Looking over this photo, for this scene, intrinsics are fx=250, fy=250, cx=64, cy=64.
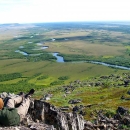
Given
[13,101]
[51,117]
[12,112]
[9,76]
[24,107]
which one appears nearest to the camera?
[12,112]

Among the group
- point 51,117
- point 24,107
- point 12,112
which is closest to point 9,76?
point 51,117

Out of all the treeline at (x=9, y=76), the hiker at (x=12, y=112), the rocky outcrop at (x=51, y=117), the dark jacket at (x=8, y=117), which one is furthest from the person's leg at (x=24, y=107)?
the treeline at (x=9, y=76)

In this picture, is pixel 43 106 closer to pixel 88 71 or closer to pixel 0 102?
pixel 0 102

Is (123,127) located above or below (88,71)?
above

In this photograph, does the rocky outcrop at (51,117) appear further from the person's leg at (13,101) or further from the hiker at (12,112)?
the person's leg at (13,101)

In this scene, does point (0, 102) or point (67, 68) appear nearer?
point (0, 102)

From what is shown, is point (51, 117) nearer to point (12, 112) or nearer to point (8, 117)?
point (12, 112)

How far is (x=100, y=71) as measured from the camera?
183 m

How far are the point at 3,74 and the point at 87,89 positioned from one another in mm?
88591

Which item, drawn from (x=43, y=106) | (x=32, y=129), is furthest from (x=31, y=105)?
(x=32, y=129)

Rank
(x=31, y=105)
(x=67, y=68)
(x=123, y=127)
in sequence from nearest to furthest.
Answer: (x=31, y=105), (x=123, y=127), (x=67, y=68)

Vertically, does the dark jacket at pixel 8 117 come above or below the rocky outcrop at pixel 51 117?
above

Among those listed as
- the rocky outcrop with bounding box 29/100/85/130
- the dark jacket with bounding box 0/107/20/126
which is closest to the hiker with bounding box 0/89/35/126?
the dark jacket with bounding box 0/107/20/126

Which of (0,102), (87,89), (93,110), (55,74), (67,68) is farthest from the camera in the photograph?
(67,68)
